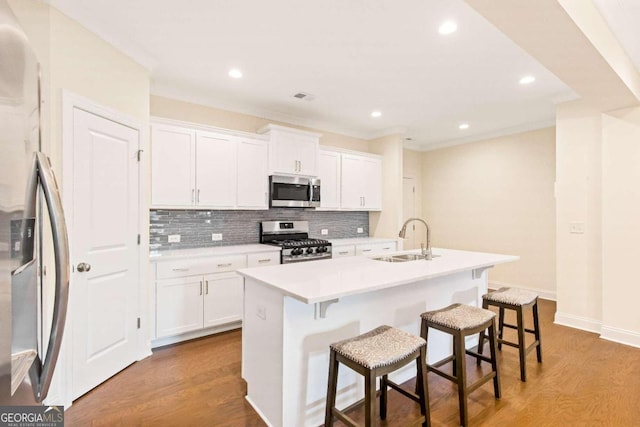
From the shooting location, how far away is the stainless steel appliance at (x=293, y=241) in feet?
12.5

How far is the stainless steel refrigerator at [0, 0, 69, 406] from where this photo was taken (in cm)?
67

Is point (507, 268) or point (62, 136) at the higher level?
point (62, 136)

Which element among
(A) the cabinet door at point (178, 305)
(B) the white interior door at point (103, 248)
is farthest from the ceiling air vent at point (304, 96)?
(A) the cabinet door at point (178, 305)

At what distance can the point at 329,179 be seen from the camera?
188 inches

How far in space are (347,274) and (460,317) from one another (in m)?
0.82

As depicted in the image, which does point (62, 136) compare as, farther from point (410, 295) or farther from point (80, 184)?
point (410, 295)

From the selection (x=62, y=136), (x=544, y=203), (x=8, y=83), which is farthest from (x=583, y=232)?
(x=62, y=136)

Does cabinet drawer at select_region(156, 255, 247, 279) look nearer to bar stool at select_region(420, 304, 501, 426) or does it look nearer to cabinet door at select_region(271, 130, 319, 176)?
cabinet door at select_region(271, 130, 319, 176)

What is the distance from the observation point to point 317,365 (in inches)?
76.1

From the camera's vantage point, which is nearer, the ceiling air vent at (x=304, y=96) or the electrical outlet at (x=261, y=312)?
the electrical outlet at (x=261, y=312)

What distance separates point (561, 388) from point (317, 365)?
191 centimetres

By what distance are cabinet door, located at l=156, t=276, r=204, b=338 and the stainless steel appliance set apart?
1.02 m

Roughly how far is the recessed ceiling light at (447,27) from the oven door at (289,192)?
8.05 ft

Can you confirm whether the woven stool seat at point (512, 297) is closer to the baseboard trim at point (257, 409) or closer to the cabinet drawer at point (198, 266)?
the baseboard trim at point (257, 409)
